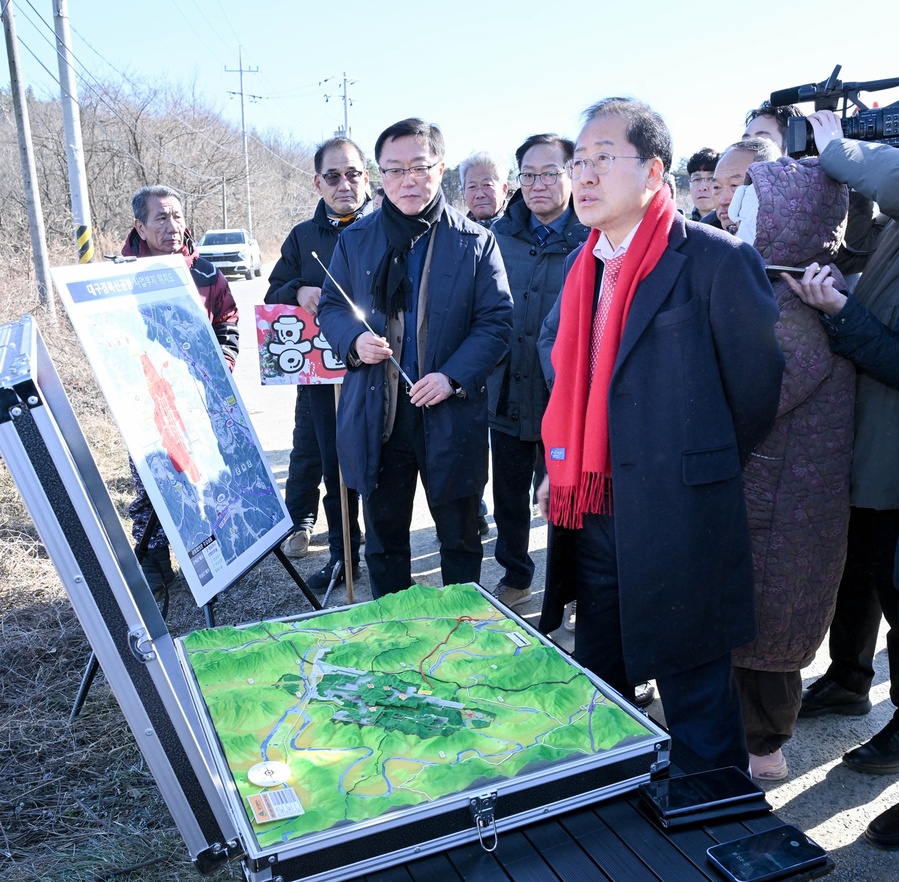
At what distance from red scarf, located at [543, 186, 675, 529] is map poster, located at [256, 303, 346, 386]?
6.15 ft

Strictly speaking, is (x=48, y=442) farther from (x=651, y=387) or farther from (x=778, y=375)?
(x=778, y=375)

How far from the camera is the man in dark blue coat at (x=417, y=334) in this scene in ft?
10.0

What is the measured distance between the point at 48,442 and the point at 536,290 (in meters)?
2.92

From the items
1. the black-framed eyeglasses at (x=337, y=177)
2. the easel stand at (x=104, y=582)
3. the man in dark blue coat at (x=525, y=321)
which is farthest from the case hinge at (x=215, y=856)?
the black-framed eyeglasses at (x=337, y=177)

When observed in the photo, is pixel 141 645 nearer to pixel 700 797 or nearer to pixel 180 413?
pixel 700 797

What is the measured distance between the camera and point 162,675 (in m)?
1.38

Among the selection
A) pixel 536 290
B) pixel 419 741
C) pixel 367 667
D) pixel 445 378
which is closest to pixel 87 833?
pixel 367 667

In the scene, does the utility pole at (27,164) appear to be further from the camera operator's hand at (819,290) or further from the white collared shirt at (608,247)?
the camera operator's hand at (819,290)

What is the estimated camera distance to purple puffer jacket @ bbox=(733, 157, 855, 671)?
7.68 feet

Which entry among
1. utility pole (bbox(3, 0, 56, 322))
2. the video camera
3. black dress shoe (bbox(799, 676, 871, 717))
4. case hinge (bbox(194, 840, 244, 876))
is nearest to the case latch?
case hinge (bbox(194, 840, 244, 876))

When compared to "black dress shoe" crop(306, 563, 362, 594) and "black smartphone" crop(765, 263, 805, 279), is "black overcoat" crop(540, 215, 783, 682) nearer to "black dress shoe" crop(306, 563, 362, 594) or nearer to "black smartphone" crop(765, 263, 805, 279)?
"black smartphone" crop(765, 263, 805, 279)

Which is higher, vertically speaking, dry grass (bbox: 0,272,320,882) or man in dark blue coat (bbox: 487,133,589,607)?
man in dark blue coat (bbox: 487,133,589,607)

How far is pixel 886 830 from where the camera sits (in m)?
2.34

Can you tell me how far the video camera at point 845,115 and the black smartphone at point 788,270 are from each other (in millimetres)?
631
